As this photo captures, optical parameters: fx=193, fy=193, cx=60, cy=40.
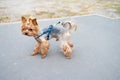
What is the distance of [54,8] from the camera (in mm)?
7355

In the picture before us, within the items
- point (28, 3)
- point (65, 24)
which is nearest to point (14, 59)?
point (65, 24)

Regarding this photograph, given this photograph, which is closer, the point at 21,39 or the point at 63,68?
the point at 63,68

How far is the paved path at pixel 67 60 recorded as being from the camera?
10.8 ft

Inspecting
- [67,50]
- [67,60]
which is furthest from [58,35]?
[67,60]

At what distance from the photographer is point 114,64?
3.60m

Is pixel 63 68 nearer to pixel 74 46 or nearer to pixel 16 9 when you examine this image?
pixel 74 46

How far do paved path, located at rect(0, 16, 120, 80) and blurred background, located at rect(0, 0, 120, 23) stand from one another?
1551 millimetres

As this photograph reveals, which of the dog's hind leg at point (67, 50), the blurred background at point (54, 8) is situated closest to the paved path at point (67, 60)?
the dog's hind leg at point (67, 50)

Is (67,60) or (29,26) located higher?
(29,26)

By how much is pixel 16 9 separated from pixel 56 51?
12.2 ft

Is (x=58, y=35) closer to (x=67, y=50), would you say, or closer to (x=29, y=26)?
(x=67, y=50)

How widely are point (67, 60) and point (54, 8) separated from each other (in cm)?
400

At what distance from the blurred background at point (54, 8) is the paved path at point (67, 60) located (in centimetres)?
155

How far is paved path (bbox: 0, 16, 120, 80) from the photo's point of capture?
3.29 meters
